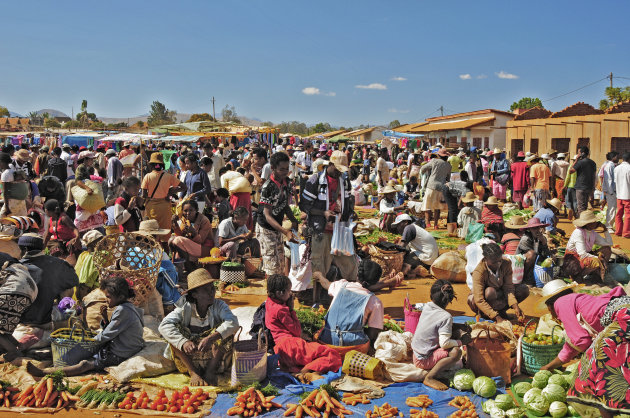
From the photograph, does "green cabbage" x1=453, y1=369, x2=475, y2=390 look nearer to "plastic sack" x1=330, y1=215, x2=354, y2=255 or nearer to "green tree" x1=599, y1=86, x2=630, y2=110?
"plastic sack" x1=330, y1=215, x2=354, y2=255

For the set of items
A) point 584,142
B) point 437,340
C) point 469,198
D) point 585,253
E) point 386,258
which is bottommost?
point 437,340

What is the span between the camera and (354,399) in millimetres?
4879

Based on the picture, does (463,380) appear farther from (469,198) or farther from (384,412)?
(469,198)

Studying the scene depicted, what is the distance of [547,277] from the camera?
330 inches

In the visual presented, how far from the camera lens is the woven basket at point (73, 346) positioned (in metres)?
5.32

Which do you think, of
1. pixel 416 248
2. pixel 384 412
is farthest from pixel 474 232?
pixel 384 412

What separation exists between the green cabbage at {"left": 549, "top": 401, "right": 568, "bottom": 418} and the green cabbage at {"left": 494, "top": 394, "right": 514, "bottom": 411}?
312mm

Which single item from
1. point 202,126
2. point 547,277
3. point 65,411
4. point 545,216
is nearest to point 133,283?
point 65,411

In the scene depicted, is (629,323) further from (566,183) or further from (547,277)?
(566,183)

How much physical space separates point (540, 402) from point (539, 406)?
32mm

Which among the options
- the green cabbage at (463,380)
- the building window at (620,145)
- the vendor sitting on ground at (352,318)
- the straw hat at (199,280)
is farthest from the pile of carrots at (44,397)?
the building window at (620,145)

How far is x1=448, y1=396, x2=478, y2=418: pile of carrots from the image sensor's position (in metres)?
4.64

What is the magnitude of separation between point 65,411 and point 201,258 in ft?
14.0

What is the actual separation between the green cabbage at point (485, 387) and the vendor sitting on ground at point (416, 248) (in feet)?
14.1
